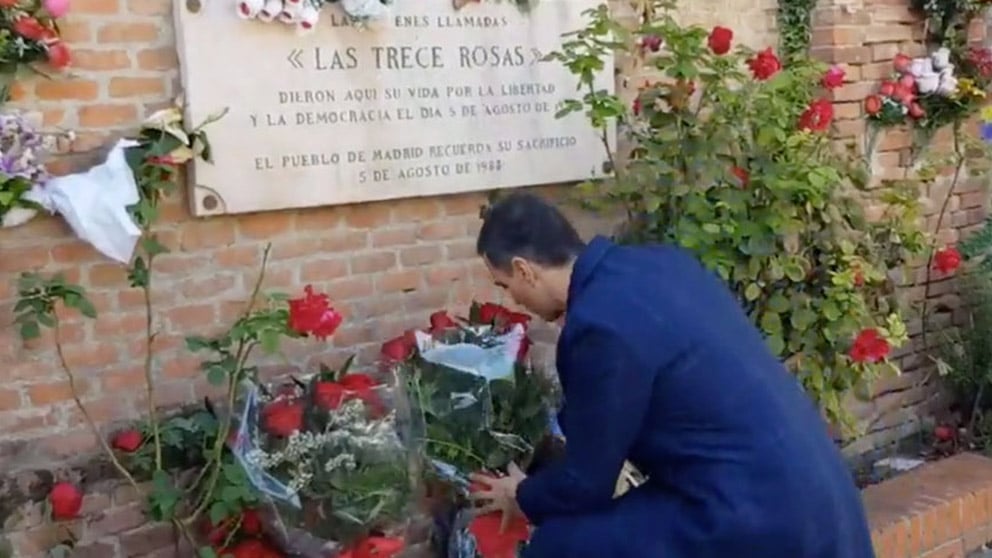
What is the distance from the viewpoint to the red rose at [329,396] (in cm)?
348

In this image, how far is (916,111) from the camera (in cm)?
566

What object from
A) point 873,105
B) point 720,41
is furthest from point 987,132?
point 720,41

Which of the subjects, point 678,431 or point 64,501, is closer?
point 678,431

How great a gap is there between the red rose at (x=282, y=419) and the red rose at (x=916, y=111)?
3178 mm

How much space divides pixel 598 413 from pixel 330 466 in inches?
38.1

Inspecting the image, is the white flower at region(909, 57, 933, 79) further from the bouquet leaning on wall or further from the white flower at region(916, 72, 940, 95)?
the bouquet leaning on wall

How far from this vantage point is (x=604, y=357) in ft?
8.60

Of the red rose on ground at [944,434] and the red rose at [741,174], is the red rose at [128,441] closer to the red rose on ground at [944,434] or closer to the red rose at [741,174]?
the red rose at [741,174]

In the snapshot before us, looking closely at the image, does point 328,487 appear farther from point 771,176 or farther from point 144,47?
point 771,176

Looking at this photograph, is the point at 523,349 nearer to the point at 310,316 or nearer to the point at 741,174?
the point at 310,316

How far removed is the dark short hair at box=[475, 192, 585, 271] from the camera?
9.68ft

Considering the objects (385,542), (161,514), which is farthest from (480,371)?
(161,514)

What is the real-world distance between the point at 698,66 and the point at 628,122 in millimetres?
327

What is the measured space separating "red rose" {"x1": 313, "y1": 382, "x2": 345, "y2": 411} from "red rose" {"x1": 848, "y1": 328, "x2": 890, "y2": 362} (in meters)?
1.78
